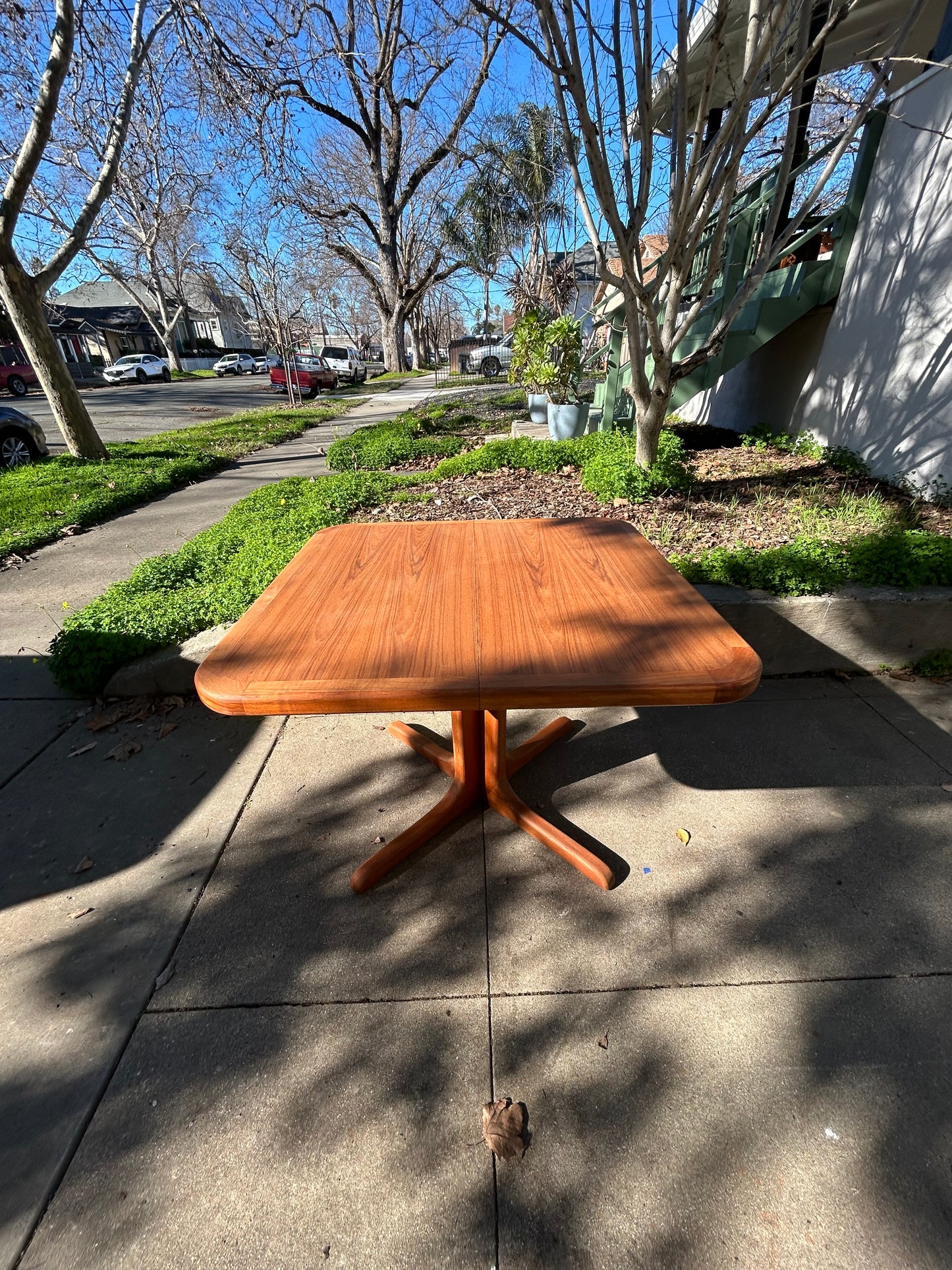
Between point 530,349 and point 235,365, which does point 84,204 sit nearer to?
point 530,349

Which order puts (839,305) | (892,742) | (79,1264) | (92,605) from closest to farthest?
(79,1264)
(892,742)
(92,605)
(839,305)

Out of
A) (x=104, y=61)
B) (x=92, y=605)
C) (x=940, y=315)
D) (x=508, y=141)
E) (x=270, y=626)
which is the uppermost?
(x=508, y=141)

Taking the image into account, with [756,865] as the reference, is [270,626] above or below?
above

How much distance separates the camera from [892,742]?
8.23 ft

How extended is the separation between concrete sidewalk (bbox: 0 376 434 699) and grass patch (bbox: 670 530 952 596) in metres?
3.56

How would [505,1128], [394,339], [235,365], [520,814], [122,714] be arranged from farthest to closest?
[235,365]
[394,339]
[122,714]
[520,814]
[505,1128]

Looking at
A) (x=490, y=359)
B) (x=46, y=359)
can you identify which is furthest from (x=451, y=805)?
(x=490, y=359)

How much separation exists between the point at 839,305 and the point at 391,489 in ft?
14.4

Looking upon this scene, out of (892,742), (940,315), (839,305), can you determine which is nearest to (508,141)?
(839,305)

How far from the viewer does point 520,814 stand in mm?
2129

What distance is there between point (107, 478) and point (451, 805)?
725 centimetres

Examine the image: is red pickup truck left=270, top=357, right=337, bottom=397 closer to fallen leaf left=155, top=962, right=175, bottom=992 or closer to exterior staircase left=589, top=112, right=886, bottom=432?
exterior staircase left=589, top=112, right=886, bottom=432

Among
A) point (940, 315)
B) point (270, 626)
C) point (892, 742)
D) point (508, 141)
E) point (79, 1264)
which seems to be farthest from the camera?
point (508, 141)

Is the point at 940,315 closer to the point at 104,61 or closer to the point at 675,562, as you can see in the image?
the point at 675,562
